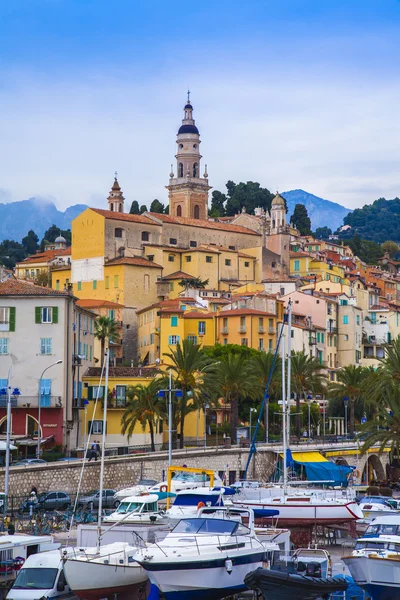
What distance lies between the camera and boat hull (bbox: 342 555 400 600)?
3278 cm

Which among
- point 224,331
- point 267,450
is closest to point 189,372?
point 267,450

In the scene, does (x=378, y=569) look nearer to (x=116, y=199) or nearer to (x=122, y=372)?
(x=122, y=372)

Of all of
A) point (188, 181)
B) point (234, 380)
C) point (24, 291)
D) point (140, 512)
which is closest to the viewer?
point (140, 512)

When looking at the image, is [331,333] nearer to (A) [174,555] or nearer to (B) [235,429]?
(B) [235,429]

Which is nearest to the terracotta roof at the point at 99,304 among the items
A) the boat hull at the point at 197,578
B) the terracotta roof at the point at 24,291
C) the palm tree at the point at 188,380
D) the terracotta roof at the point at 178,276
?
the terracotta roof at the point at 178,276

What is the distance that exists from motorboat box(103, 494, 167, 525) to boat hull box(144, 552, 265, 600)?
6.16 m

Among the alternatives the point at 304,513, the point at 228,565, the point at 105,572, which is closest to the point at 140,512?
the point at 304,513

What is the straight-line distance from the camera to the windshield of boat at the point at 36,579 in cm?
3200

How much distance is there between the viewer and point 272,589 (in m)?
31.4

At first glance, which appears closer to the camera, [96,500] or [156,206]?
[96,500]

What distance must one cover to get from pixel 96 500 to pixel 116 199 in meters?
120

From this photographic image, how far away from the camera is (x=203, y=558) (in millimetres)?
32000

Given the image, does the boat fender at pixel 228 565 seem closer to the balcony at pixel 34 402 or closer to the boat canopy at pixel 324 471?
the boat canopy at pixel 324 471

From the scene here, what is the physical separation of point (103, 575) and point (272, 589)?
4.69 m
